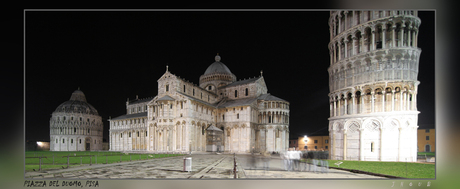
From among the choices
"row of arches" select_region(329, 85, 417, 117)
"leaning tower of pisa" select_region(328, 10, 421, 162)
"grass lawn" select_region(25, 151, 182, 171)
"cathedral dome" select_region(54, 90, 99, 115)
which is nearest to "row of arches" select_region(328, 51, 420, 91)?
"leaning tower of pisa" select_region(328, 10, 421, 162)

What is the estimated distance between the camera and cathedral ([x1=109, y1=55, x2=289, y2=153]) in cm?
3297

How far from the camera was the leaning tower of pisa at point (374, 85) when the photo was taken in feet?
39.7

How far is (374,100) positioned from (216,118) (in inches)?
1084

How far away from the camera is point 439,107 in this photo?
9562 mm

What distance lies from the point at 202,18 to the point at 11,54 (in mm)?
8178

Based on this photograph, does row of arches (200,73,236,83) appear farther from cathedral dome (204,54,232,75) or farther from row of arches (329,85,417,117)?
row of arches (329,85,417,117)

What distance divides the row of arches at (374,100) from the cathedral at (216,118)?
2077 cm

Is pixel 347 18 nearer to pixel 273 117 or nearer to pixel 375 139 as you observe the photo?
pixel 375 139

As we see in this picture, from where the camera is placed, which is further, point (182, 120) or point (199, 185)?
point (182, 120)

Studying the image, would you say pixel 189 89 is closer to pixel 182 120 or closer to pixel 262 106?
pixel 182 120

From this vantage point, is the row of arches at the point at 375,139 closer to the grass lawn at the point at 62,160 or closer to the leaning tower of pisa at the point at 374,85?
the leaning tower of pisa at the point at 374,85

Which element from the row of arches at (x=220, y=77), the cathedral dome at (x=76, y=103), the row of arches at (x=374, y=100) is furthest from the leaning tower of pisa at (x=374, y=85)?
the row of arches at (x=220, y=77)

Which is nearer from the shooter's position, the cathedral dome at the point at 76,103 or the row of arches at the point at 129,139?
the cathedral dome at the point at 76,103

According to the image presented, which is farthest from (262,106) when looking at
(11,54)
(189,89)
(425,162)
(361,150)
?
(11,54)
